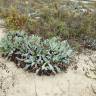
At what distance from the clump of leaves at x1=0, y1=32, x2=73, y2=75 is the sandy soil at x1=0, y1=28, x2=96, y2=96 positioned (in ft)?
0.52

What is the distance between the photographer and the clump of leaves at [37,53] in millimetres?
7055

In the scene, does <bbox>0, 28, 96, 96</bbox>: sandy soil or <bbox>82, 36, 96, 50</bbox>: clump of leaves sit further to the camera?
<bbox>82, 36, 96, 50</bbox>: clump of leaves

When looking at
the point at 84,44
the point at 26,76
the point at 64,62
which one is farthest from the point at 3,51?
the point at 84,44

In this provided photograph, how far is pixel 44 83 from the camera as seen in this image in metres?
6.74

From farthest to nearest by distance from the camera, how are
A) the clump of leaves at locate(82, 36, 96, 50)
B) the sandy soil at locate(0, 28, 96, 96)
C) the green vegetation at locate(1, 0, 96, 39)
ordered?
1. the green vegetation at locate(1, 0, 96, 39)
2. the clump of leaves at locate(82, 36, 96, 50)
3. the sandy soil at locate(0, 28, 96, 96)

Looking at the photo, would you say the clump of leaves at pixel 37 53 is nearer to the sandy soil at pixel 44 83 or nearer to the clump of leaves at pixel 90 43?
the sandy soil at pixel 44 83

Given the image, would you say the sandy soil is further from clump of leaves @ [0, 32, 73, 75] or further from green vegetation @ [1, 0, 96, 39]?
green vegetation @ [1, 0, 96, 39]

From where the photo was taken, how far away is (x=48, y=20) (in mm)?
9469

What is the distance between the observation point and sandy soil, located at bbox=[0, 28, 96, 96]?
6.36m

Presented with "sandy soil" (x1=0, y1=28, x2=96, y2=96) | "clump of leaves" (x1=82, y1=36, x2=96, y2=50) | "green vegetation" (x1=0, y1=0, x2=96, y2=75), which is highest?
"green vegetation" (x1=0, y1=0, x2=96, y2=75)

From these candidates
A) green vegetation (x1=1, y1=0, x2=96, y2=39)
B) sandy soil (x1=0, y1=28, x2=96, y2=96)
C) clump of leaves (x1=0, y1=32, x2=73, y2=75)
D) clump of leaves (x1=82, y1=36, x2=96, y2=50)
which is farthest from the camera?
green vegetation (x1=1, y1=0, x2=96, y2=39)

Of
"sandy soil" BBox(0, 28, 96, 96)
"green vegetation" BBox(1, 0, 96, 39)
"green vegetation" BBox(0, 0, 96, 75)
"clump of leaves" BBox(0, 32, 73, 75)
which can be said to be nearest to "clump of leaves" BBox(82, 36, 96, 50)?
"green vegetation" BBox(0, 0, 96, 75)

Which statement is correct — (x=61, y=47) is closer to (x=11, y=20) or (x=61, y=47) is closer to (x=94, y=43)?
(x=94, y=43)

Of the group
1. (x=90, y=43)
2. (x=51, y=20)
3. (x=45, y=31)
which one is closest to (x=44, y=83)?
(x=90, y=43)
